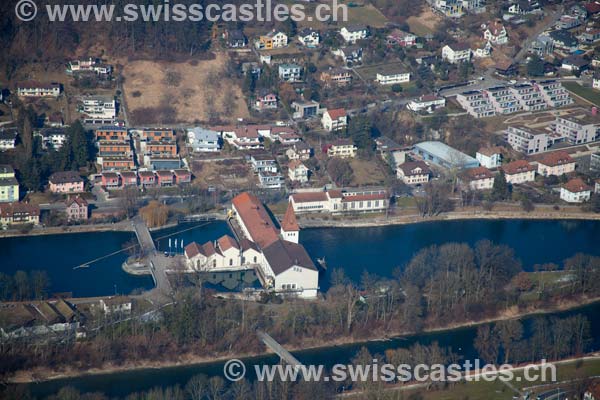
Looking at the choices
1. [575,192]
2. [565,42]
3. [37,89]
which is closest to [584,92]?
[565,42]

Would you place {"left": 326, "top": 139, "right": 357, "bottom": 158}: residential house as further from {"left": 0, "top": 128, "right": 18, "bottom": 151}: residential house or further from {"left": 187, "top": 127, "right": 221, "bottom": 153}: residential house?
{"left": 0, "top": 128, "right": 18, "bottom": 151}: residential house

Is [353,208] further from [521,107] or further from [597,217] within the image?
[521,107]

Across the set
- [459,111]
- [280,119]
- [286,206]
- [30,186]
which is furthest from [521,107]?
[30,186]

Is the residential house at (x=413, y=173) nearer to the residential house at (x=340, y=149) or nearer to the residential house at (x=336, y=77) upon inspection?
the residential house at (x=340, y=149)

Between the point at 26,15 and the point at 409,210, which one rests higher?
the point at 26,15

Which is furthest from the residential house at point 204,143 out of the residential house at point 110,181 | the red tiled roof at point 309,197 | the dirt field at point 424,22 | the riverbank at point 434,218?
the dirt field at point 424,22

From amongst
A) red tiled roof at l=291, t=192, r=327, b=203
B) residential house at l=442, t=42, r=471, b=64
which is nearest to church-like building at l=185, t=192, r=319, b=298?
red tiled roof at l=291, t=192, r=327, b=203

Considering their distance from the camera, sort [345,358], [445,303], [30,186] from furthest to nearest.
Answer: [30,186] < [445,303] < [345,358]

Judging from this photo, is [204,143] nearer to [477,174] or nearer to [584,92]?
[477,174]
